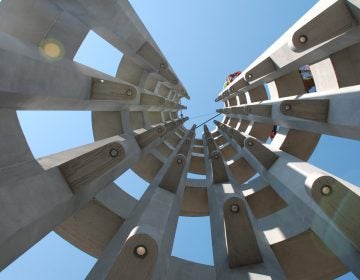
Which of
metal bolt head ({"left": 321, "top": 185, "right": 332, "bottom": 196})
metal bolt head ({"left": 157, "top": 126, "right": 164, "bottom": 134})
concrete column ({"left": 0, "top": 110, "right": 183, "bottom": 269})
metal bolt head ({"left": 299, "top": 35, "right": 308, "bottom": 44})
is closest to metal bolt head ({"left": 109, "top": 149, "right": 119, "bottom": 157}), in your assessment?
concrete column ({"left": 0, "top": 110, "right": 183, "bottom": 269})

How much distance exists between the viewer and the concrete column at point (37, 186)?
4992mm

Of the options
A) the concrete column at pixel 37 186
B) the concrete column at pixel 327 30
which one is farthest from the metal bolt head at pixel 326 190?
the concrete column at pixel 37 186

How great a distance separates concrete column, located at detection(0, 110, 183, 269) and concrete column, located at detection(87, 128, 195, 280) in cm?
149

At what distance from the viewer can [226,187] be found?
457 inches

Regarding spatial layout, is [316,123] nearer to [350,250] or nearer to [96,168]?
[350,250]

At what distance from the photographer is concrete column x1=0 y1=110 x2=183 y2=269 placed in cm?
499

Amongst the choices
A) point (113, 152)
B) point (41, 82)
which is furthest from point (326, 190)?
point (41, 82)

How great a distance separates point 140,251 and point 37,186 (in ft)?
7.64

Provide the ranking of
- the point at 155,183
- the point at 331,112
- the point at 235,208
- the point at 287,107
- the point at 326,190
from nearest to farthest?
the point at 326,190
the point at 235,208
the point at 331,112
the point at 287,107
the point at 155,183

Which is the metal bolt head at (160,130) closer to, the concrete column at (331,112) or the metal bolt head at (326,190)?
the concrete column at (331,112)

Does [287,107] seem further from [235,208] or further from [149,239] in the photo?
[149,239]

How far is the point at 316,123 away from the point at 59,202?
6993 millimetres

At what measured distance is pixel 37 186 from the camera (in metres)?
5.73

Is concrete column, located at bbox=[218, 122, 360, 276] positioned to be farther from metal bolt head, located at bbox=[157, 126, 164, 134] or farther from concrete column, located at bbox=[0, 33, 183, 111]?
concrete column, located at bbox=[0, 33, 183, 111]
